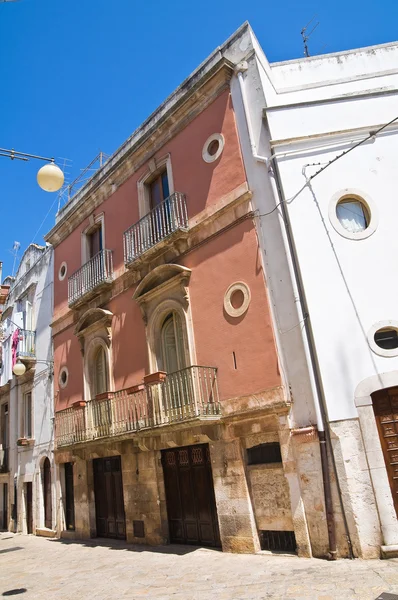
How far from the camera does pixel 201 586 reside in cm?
665

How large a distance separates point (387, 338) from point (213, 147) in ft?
18.5

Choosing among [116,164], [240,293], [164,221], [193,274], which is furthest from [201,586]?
[116,164]

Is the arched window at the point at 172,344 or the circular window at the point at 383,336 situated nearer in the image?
the circular window at the point at 383,336

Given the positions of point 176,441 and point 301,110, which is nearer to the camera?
point 301,110

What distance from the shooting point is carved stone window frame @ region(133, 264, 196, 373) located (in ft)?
34.1

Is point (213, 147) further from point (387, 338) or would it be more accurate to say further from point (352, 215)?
point (387, 338)

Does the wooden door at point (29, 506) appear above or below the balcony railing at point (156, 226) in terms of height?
below

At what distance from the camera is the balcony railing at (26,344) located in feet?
56.7

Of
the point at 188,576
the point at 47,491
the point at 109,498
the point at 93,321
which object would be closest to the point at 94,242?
the point at 93,321

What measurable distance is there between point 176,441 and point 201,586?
3.65m

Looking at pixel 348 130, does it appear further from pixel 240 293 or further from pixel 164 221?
pixel 164 221

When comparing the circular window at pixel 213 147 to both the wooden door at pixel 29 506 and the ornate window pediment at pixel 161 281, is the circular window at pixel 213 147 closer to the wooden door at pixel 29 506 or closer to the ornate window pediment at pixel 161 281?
the ornate window pediment at pixel 161 281

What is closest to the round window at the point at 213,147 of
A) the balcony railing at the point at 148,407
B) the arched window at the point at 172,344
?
the arched window at the point at 172,344

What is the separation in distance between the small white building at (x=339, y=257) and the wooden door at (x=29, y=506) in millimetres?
12265
